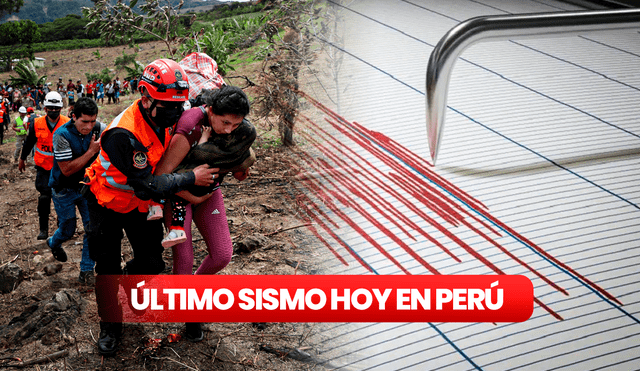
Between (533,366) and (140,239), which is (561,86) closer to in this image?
(533,366)

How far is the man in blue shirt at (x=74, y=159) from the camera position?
2945 millimetres

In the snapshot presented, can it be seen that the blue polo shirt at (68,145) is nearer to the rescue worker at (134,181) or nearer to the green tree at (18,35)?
the rescue worker at (134,181)

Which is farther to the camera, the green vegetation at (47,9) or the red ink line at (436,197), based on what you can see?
the green vegetation at (47,9)

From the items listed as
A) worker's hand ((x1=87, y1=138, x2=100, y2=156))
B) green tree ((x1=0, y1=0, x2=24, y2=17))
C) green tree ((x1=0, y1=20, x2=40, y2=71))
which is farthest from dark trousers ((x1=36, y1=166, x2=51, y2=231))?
green tree ((x1=0, y1=20, x2=40, y2=71))

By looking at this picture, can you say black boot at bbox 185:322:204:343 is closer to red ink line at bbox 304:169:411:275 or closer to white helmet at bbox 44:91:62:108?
red ink line at bbox 304:169:411:275

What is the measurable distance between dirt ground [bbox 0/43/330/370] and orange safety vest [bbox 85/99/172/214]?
2.22ft

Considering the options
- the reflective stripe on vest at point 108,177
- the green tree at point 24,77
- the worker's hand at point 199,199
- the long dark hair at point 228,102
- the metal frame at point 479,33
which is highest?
the metal frame at point 479,33

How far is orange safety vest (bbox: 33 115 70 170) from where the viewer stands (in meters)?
3.50

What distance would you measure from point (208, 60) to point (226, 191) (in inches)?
79.2

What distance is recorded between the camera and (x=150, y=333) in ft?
8.05

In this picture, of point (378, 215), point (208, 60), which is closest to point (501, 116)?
point (378, 215)

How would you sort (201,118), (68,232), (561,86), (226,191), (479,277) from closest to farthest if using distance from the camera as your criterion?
(479,277), (201,118), (561,86), (68,232), (226,191)

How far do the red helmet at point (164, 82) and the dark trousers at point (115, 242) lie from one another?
620 mm

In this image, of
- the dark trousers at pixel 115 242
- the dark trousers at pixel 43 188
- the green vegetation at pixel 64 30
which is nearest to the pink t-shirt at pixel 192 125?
the dark trousers at pixel 115 242
